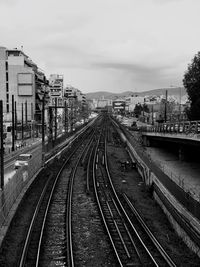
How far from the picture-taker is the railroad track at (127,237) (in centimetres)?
1387

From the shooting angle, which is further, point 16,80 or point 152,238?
point 16,80

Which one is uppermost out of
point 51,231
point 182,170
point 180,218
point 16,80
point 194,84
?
point 16,80

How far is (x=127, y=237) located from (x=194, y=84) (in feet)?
125

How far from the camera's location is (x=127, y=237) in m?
16.6

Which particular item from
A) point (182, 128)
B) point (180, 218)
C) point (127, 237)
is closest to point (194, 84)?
point (182, 128)

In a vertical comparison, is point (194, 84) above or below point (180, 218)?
above

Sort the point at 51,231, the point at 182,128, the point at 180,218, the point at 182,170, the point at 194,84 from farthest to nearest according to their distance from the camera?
the point at 194,84
the point at 182,170
the point at 182,128
the point at 51,231
the point at 180,218

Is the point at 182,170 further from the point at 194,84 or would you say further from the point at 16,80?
the point at 16,80

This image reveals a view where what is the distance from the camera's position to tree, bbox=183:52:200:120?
50406mm

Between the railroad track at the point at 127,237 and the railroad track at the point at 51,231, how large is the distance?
200cm

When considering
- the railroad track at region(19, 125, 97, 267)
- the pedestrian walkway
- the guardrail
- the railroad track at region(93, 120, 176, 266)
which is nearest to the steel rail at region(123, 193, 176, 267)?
the railroad track at region(93, 120, 176, 266)

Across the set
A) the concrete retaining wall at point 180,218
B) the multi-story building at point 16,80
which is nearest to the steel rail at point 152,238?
the concrete retaining wall at point 180,218

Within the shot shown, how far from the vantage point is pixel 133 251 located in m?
14.8

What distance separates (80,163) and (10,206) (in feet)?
77.8
